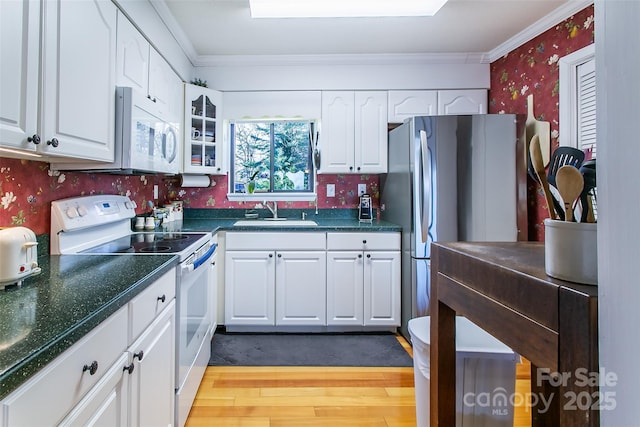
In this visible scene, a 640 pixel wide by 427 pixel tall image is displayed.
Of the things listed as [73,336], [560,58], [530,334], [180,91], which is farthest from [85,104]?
[560,58]

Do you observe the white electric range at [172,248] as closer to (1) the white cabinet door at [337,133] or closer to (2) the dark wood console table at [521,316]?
(2) the dark wood console table at [521,316]

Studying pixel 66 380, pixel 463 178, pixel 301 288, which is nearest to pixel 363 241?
pixel 301 288

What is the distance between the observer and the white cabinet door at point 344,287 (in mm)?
2738

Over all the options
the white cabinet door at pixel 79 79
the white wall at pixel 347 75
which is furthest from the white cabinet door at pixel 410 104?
the white cabinet door at pixel 79 79

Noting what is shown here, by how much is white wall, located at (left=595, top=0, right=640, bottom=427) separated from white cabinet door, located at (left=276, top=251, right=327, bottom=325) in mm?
2387

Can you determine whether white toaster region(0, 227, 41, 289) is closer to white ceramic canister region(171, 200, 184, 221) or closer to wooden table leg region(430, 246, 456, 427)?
wooden table leg region(430, 246, 456, 427)

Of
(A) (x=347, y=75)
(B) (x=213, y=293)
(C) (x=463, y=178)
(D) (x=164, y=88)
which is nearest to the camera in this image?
(D) (x=164, y=88)

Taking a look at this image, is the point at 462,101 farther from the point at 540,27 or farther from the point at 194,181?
the point at 194,181

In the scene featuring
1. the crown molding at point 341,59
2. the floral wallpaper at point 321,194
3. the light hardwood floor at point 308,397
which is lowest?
the light hardwood floor at point 308,397

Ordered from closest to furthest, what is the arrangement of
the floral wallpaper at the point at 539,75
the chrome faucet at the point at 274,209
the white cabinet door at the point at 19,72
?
the white cabinet door at the point at 19,72 < the floral wallpaper at the point at 539,75 < the chrome faucet at the point at 274,209

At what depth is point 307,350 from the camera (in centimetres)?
251

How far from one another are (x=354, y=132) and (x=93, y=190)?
2.04 meters

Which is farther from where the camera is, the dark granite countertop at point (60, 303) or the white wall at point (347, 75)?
the white wall at point (347, 75)

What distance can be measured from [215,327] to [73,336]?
2084 millimetres
